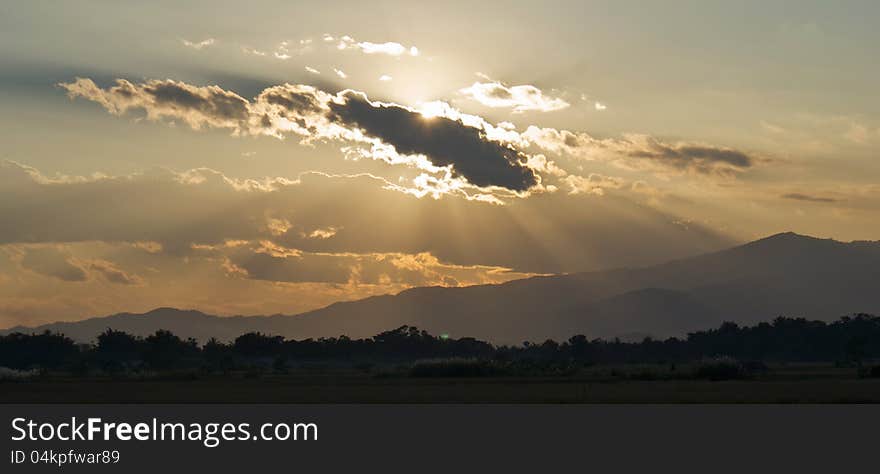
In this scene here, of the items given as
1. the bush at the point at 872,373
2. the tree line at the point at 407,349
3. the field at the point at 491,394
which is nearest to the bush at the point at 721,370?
the bush at the point at 872,373

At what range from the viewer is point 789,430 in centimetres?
3509

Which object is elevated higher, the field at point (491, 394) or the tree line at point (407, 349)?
the tree line at point (407, 349)

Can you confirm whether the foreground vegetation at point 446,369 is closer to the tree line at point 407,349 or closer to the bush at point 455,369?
the bush at point 455,369

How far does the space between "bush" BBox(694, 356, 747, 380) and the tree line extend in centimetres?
6084

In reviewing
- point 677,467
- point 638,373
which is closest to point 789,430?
point 677,467

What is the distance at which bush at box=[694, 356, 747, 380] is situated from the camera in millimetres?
83875

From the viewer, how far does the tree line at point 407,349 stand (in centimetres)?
15488

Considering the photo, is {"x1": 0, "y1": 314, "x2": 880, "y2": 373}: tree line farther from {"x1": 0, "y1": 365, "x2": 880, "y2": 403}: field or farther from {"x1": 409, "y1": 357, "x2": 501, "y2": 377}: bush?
{"x1": 0, "y1": 365, "x2": 880, "y2": 403}: field

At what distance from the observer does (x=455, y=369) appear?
3777 inches

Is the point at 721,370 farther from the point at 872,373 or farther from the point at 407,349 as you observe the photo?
the point at 407,349

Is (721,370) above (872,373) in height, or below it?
above

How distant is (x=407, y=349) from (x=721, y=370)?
102221 millimetres

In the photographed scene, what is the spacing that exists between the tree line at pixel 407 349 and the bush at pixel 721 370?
200 feet

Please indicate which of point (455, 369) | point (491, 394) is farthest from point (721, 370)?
point (491, 394)
